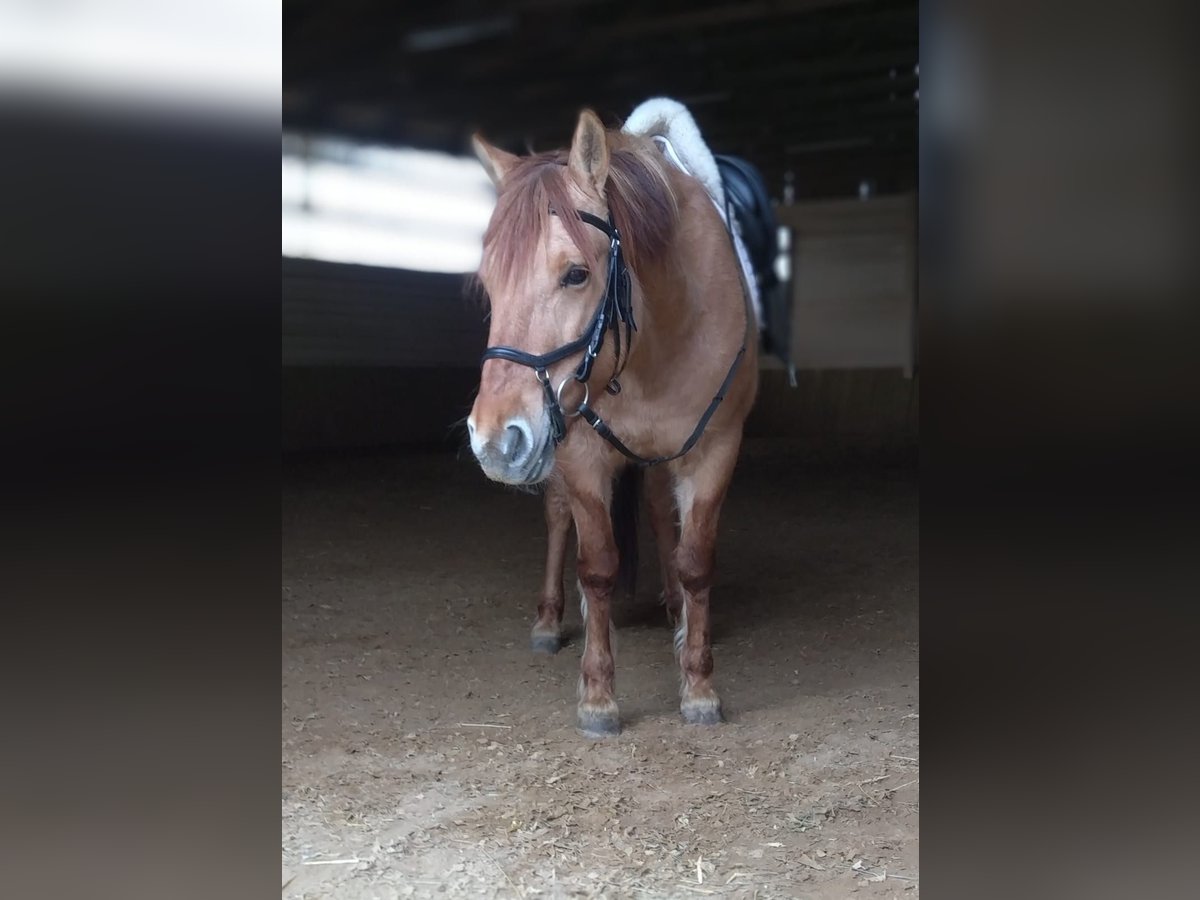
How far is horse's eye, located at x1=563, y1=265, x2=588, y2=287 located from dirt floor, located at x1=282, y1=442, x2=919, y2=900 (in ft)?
4.47

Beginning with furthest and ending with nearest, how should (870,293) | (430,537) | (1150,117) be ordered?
(870,293) → (430,537) → (1150,117)

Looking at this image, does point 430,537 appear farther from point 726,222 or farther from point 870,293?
point 870,293

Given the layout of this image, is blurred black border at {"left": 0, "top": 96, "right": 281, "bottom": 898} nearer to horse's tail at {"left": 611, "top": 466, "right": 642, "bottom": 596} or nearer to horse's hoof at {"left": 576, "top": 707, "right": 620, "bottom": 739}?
horse's hoof at {"left": 576, "top": 707, "right": 620, "bottom": 739}

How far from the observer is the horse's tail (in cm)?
369

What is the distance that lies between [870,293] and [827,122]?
2.71 meters

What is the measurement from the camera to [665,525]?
380 cm

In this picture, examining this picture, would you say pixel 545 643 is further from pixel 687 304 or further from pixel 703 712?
pixel 687 304

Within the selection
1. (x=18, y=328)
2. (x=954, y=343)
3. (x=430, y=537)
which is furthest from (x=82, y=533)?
(x=430, y=537)

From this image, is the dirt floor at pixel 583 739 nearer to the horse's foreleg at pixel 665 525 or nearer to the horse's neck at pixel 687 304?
the horse's foreleg at pixel 665 525

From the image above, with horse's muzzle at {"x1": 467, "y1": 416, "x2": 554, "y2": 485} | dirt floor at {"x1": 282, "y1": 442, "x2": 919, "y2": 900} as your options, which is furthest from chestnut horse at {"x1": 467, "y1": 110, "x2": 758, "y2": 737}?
dirt floor at {"x1": 282, "y1": 442, "x2": 919, "y2": 900}

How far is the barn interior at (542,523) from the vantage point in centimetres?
226

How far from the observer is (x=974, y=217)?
0.65 meters

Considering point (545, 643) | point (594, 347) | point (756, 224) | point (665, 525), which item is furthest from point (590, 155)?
point (545, 643)

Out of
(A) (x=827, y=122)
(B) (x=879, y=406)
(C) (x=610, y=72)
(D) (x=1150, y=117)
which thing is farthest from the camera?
(A) (x=827, y=122)
